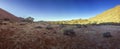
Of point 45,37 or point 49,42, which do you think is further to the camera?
point 45,37

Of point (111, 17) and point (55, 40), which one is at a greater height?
point (111, 17)

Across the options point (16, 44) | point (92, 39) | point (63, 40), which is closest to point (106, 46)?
point (92, 39)

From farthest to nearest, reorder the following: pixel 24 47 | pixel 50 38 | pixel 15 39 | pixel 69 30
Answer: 1. pixel 69 30
2. pixel 50 38
3. pixel 15 39
4. pixel 24 47

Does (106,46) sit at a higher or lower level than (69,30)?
lower

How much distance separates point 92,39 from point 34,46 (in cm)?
584

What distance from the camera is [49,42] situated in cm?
1571

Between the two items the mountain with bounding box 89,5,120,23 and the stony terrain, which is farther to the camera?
the mountain with bounding box 89,5,120,23

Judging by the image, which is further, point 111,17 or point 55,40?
point 111,17

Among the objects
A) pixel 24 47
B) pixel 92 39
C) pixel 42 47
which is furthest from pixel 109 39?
pixel 24 47

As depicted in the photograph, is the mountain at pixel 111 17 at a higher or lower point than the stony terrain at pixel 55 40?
higher

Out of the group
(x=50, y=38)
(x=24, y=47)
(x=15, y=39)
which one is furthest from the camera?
(x=50, y=38)

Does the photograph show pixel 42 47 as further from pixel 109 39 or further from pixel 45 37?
pixel 109 39

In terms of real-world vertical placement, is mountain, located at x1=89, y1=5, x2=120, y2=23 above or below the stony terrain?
above

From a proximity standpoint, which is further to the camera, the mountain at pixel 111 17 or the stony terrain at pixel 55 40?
the mountain at pixel 111 17
